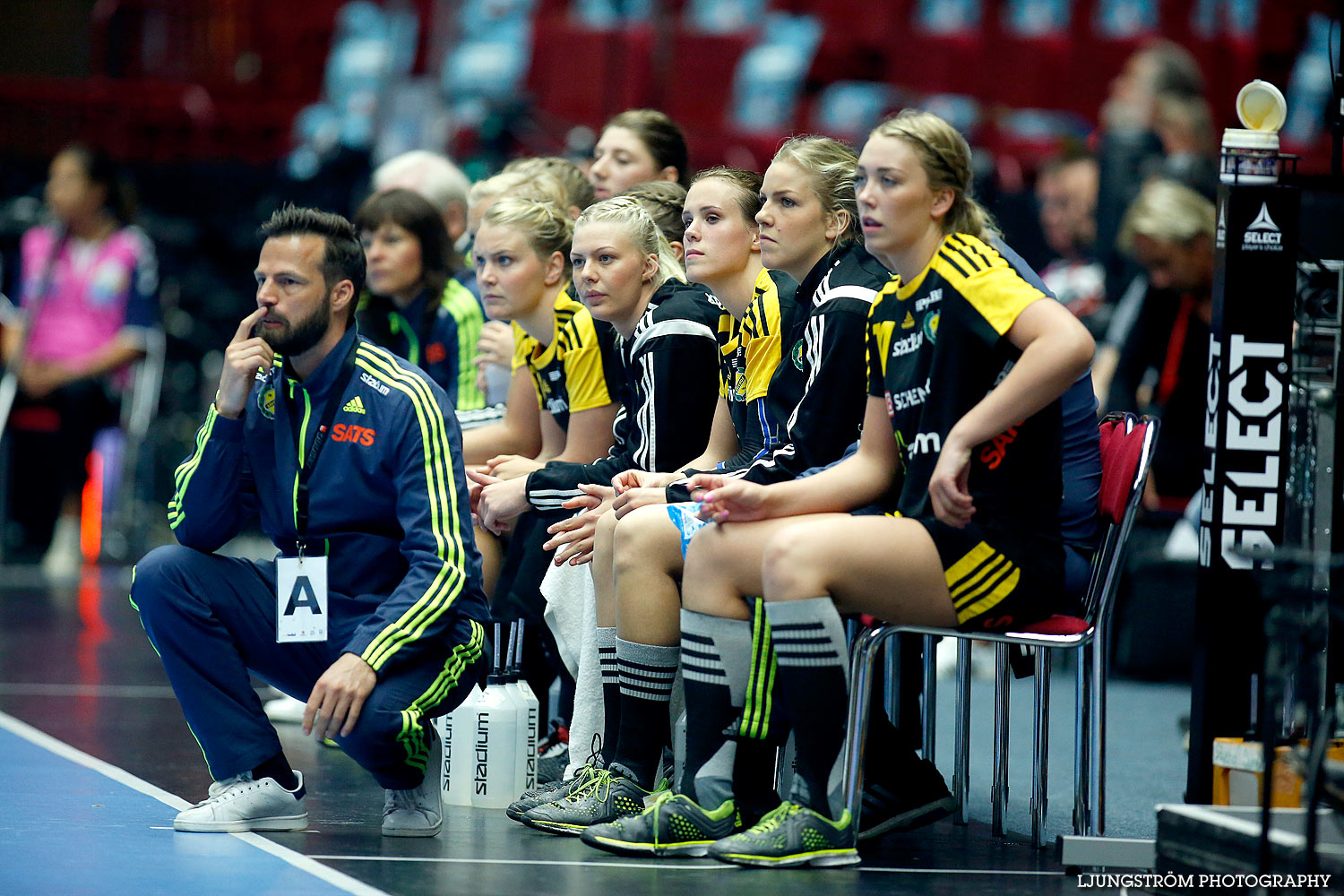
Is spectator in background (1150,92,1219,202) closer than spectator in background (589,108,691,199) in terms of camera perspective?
No

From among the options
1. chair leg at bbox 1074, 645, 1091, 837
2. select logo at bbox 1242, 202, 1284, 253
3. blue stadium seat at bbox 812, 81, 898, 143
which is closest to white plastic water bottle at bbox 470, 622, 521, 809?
chair leg at bbox 1074, 645, 1091, 837

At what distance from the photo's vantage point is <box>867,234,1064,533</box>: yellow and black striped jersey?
288 cm

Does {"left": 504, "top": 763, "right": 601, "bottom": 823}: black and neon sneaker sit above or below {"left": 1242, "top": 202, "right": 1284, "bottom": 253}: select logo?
below

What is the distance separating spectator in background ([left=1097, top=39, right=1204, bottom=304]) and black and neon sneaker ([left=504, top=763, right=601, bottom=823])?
352cm

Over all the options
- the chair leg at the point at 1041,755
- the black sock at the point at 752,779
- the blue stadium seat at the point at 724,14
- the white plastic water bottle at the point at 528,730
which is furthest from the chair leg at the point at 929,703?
the blue stadium seat at the point at 724,14

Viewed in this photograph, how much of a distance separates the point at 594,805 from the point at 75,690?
2230 millimetres

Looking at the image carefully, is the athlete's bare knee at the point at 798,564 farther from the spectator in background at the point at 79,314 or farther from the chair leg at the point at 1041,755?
the spectator in background at the point at 79,314

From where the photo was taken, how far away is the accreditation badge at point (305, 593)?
3.24 m

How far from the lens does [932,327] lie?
115 inches

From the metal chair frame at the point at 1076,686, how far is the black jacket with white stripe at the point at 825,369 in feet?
1.28

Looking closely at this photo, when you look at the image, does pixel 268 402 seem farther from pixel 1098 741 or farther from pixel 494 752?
pixel 1098 741

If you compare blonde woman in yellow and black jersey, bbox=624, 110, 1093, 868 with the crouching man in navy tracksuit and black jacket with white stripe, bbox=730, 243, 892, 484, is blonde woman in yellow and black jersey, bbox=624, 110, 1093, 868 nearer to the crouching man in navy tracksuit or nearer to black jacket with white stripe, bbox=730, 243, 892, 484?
black jacket with white stripe, bbox=730, 243, 892, 484

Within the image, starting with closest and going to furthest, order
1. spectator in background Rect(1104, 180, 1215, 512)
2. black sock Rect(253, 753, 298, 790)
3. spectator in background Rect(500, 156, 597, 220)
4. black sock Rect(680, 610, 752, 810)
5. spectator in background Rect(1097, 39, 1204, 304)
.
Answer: black sock Rect(680, 610, 752, 810), black sock Rect(253, 753, 298, 790), spectator in background Rect(500, 156, 597, 220), spectator in background Rect(1104, 180, 1215, 512), spectator in background Rect(1097, 39, 1204, 304)

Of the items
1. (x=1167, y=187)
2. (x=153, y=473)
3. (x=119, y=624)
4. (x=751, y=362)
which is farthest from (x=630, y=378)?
(x=153, y=473)
